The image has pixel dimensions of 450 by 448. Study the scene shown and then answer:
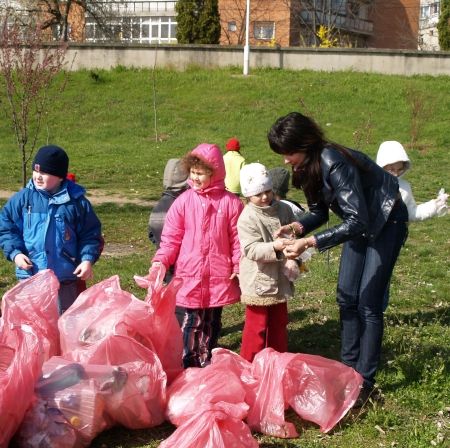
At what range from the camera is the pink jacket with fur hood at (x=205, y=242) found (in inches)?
169

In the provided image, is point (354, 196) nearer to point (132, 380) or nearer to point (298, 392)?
point (298, 392)

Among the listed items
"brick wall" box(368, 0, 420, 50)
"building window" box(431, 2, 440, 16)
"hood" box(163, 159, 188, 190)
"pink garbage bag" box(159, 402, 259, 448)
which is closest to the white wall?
"hood" box(163, 159, 188, 190)

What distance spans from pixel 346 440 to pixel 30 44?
9.27 meters

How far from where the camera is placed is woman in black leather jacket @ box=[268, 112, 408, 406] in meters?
3.59

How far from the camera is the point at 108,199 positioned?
12.4 m

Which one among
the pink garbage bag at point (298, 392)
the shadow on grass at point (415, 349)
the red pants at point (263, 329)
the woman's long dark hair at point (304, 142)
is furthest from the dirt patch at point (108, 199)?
the pink garbage bag at point (298, 392)

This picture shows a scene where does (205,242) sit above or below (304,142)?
below

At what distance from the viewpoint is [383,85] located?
22.5 m

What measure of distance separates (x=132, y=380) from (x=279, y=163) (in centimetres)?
1302

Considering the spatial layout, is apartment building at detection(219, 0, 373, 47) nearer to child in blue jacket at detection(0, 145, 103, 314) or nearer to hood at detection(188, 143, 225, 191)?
hood at detection(188, 143, 225, 191)

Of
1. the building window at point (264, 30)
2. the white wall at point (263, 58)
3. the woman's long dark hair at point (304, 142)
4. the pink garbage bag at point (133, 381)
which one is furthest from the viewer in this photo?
the building window at point (264, 30)

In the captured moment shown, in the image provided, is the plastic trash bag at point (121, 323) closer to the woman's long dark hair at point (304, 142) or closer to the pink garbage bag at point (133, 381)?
the pink garbage bag at point (133, 381)

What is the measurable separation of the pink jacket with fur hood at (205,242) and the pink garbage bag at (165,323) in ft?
1.07

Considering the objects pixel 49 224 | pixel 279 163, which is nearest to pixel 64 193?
pixel 49 224
